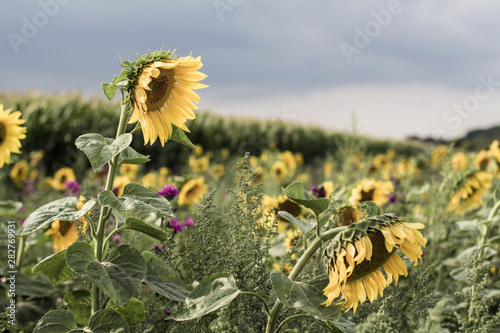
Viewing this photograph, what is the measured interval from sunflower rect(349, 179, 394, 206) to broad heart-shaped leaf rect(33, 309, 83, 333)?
151 cm

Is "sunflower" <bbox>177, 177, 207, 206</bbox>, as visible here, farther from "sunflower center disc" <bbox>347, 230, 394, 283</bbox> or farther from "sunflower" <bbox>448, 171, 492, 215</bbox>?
"sunflower center disc" <bbox>347, 230, 394, 283</bbox>

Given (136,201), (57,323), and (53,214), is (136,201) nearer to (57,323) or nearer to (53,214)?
(53,214)

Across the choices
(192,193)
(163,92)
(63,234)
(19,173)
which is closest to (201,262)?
(163,92)

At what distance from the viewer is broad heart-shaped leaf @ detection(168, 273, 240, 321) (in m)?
0.92

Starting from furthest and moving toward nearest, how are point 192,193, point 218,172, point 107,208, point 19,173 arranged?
point 218,172 → point 19,173 → point 192,193 → point 107,208

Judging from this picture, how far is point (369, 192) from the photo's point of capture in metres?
2.42

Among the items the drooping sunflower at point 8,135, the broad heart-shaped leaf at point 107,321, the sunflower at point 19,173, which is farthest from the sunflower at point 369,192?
the sunflower at point 19,173

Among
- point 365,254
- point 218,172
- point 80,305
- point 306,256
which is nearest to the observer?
point 365,254

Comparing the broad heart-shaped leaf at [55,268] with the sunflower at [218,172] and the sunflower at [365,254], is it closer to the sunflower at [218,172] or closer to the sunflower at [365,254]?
the sunflower at [365,254]

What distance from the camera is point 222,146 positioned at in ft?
33.2

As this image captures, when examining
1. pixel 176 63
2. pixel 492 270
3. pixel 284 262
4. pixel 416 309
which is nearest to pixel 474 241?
pixel 492 270

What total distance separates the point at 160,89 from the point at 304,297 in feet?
2.22

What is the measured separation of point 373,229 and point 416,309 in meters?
0.52

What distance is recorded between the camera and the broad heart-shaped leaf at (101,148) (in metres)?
0.97
